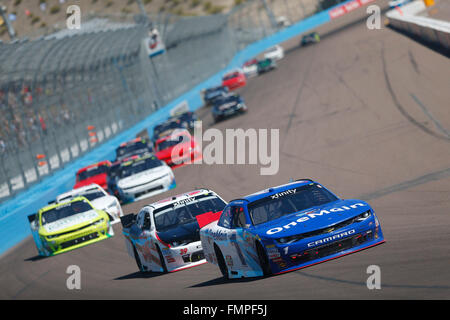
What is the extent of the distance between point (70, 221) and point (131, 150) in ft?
36.6

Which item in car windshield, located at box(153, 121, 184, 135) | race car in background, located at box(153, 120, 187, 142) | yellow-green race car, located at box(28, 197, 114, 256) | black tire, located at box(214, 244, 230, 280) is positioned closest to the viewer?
black tire, located at box(214, 244, 230, 280)

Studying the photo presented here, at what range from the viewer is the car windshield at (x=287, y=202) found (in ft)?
32.1

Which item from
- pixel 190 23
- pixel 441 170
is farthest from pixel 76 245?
pixel 190 23

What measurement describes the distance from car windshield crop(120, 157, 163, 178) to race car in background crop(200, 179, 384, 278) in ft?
44.8

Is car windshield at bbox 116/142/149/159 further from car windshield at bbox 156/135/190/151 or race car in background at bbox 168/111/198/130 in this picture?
race car in background at bbox 168/111/198/130

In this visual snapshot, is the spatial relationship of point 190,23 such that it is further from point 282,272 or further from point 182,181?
point 282,272

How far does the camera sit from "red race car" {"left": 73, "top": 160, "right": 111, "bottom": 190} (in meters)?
26.1

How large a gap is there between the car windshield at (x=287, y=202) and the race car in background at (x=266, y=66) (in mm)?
47399

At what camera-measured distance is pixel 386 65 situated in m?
35.6

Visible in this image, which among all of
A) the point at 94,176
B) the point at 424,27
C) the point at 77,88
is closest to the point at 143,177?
the point at 94,176

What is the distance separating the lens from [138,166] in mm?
24156

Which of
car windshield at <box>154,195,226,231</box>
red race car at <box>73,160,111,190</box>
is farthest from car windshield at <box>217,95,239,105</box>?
car windshield at <box>154,195,226,231</box>

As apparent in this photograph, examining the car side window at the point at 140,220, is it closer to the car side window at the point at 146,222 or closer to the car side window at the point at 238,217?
the car side window at the point at 146,222

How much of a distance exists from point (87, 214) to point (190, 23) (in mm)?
42637
